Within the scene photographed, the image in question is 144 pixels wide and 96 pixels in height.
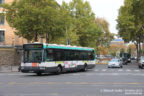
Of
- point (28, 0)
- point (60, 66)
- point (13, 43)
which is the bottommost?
point (60, 66)

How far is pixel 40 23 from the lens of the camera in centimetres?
3253

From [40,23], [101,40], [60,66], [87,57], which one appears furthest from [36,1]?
[101,40]

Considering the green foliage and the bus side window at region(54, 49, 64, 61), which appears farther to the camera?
the green foliage

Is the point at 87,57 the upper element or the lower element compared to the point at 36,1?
lower

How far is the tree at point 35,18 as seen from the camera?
1262 inches

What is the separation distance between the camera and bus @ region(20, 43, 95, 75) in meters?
21.6

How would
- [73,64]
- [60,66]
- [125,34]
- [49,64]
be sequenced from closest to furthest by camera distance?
[49,64]
[60,66]
[73,64]
[125,34]

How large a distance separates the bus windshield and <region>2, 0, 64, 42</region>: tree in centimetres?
1032

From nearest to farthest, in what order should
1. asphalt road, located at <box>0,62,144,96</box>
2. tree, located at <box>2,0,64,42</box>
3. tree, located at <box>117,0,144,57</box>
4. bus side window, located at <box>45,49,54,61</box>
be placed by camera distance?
asphalt road, located at <box>0,62,144,96</box>, bus side window, located at <box>45,49,54,61</box>, tree, located at <box>2,0,64,42</box>, tree, located at <box>117,0,144,57</box>

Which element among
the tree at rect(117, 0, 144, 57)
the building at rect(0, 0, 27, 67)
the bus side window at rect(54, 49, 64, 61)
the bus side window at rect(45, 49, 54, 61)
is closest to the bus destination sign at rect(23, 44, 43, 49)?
the bus side window at rect(45, 49, 54, 61)

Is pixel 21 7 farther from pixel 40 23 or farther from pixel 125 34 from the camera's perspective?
pixel 125 34

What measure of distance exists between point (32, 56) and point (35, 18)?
11301mm

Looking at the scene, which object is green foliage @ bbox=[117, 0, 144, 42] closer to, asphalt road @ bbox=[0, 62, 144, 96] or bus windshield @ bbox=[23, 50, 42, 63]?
bus windshield @ bbox=[23, 50, 42, 63]

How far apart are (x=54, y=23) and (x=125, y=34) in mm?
23054
